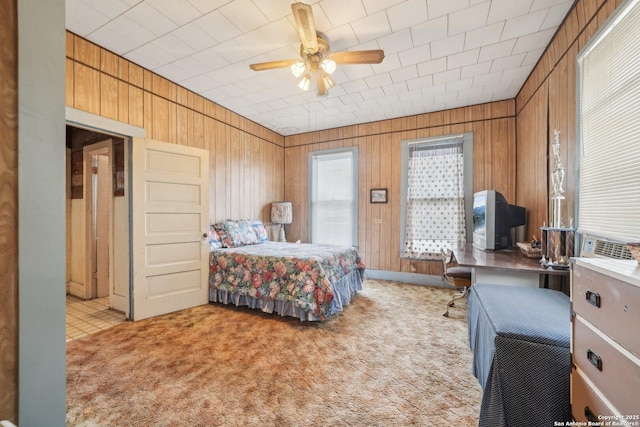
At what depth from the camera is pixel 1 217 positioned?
767 millimetres

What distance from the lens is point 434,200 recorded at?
4328 mm

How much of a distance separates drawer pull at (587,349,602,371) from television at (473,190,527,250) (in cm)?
198

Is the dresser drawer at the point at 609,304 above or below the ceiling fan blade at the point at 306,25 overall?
below

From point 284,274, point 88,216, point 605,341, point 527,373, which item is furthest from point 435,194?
point 88,216

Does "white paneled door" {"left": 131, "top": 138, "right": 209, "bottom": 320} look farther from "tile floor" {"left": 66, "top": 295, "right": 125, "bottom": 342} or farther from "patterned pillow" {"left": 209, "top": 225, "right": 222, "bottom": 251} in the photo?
"tile floor" {"left": 66, "top": 295, "right": 125, "bottom": 342}

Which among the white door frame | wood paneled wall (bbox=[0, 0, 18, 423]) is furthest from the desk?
the white door frame

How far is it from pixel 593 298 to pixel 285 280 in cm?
248

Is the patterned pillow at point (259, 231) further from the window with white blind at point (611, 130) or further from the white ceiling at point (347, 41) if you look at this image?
the window with white blind at point (611, 130)

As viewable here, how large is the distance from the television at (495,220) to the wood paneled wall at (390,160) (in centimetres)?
114

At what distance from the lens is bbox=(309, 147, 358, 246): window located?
497 centimetres

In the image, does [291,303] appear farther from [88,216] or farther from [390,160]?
[88,216]

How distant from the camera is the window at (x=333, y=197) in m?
4.97

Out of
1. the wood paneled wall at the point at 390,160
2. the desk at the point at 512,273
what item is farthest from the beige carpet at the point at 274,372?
the wood paneled wall at the point at 390,160

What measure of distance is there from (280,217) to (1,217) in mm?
4272
